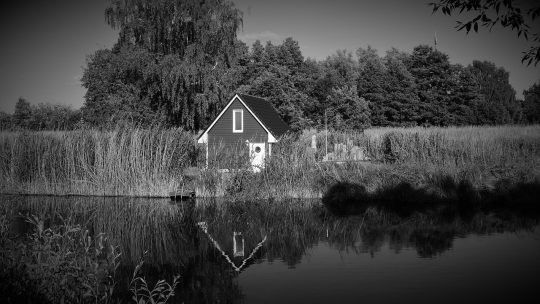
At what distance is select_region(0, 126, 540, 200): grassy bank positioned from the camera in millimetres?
17875

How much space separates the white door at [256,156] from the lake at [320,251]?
7.46 feet

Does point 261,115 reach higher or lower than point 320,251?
higher

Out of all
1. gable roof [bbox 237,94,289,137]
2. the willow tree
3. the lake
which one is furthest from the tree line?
the lake

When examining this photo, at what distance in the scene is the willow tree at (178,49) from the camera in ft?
109

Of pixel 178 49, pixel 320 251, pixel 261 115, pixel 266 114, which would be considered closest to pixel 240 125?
pixel 261 115

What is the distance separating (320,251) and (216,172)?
8993mm

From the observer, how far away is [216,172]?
18719 millimetres

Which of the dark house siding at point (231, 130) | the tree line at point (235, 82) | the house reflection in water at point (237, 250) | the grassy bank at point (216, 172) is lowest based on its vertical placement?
the house reflection in water at point (237, 250)

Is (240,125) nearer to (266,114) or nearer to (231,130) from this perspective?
(231,130)

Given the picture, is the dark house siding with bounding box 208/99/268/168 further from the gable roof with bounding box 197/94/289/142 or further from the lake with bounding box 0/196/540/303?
the lake with bounding box 0/196/540/303

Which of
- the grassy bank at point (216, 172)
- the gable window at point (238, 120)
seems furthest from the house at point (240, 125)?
the grassy bank at point (216, 172)

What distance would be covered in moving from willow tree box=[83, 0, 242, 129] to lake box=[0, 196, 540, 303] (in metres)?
18.1

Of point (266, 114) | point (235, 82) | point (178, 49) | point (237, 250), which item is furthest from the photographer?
point (235, 82)

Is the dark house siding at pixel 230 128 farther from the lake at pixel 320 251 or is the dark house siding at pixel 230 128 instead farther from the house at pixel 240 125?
the lake at pixel 320 251
